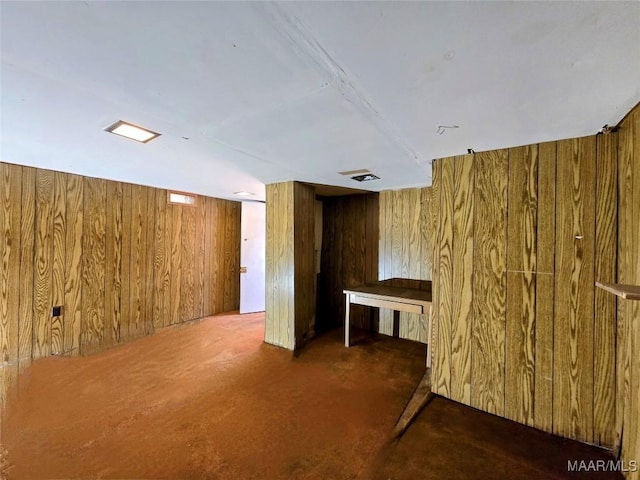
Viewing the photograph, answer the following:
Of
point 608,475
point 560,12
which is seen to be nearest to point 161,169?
point 560,12

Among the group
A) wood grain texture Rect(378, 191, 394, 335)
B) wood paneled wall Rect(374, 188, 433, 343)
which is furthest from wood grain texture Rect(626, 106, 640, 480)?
wood grain texture Rect(378, 191, 394, 335)

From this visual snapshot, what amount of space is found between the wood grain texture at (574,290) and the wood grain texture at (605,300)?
3 cm

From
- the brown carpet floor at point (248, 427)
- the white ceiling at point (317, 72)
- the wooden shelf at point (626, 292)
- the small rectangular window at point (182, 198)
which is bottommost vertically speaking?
the brown carpet floor at point (248, 427)

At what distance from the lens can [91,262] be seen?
300 cm

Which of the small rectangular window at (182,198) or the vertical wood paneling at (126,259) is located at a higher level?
the small rectangular window at (182,198)

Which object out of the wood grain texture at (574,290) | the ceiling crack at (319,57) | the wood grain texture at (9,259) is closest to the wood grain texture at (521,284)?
the wood grain texture at (574,290)

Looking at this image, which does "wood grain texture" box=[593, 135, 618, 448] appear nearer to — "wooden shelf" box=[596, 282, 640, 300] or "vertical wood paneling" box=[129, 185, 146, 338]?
"wooden shelf" box=[596, 282, 640, 300]

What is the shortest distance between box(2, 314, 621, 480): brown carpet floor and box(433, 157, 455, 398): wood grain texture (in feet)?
0.69

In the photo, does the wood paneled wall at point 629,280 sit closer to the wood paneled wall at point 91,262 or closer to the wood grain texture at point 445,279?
the wood grain texture at point 445,279

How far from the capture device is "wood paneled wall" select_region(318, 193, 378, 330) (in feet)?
12.3

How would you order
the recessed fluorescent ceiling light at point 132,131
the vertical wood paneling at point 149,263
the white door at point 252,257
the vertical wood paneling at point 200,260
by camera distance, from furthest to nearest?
1. the white door at point 252,257
2. the vertical wood paneling at point 200,260
3. the vertical wood paneling at point 149,263
4. the recessed fluorescent ceiling light at point 132,131

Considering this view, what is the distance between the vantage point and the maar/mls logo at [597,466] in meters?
1.44

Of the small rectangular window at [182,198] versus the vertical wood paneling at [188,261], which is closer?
the small rectangular window at [182,198]

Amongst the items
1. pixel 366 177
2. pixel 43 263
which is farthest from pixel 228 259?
pixel 366 177
